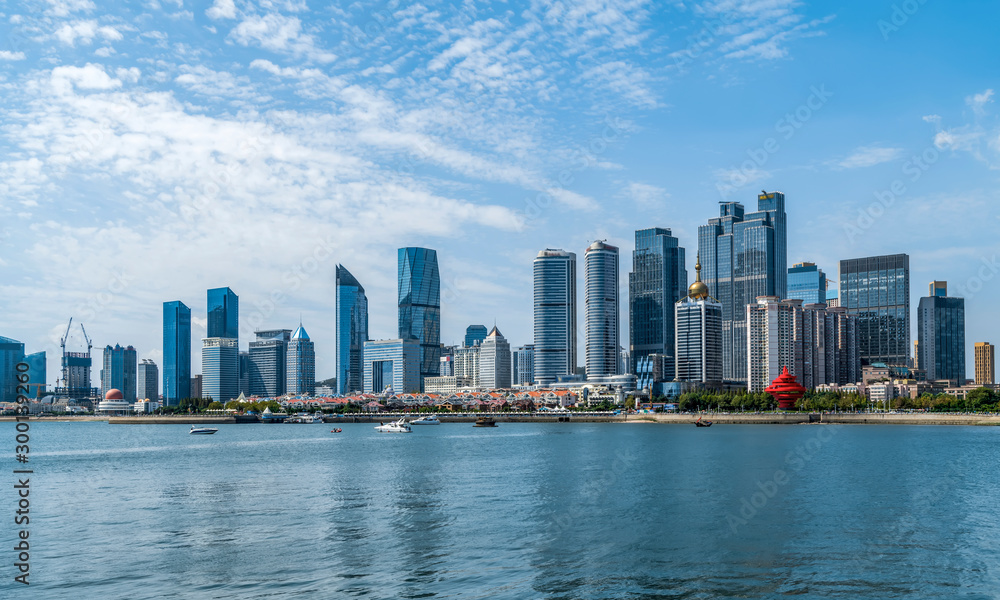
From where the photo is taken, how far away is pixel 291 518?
4981 cm

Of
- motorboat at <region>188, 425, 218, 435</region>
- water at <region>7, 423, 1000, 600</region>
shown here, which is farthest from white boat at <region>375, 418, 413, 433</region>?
water at <region>7, 423, 1000, 600</region>

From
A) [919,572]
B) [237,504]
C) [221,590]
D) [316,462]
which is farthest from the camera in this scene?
[316,462]

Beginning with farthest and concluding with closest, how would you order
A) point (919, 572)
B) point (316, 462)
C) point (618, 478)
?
1. point (316, 462)
2. point (618, 478)
3. point (919, 572)

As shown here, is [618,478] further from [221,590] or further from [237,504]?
[221,590]

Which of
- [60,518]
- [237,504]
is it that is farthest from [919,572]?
[60,518]

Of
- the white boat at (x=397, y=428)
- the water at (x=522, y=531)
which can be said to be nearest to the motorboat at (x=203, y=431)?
the white boat at (x=397, y=428)

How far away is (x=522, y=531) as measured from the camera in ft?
147

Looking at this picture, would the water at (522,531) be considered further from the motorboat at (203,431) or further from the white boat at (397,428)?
the motorboat at (203,431)

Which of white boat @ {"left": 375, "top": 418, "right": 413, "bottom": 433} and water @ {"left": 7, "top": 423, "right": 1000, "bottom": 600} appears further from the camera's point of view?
white boat @ {"left": 375, "top": 418, "right": 413, "bottom": 433}

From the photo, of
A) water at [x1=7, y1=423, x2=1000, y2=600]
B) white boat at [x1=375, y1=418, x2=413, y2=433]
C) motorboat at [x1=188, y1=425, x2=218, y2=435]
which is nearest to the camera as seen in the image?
water at [x1=7, y1=423, x2=1000, y2=600]

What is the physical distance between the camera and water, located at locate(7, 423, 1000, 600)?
3428 cm

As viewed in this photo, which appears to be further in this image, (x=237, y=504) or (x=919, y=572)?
(x=237, y=504)

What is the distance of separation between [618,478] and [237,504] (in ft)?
100

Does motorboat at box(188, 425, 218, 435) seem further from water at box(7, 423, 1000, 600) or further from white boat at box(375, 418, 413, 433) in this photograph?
water at box(7, 423, 1000, 600)
